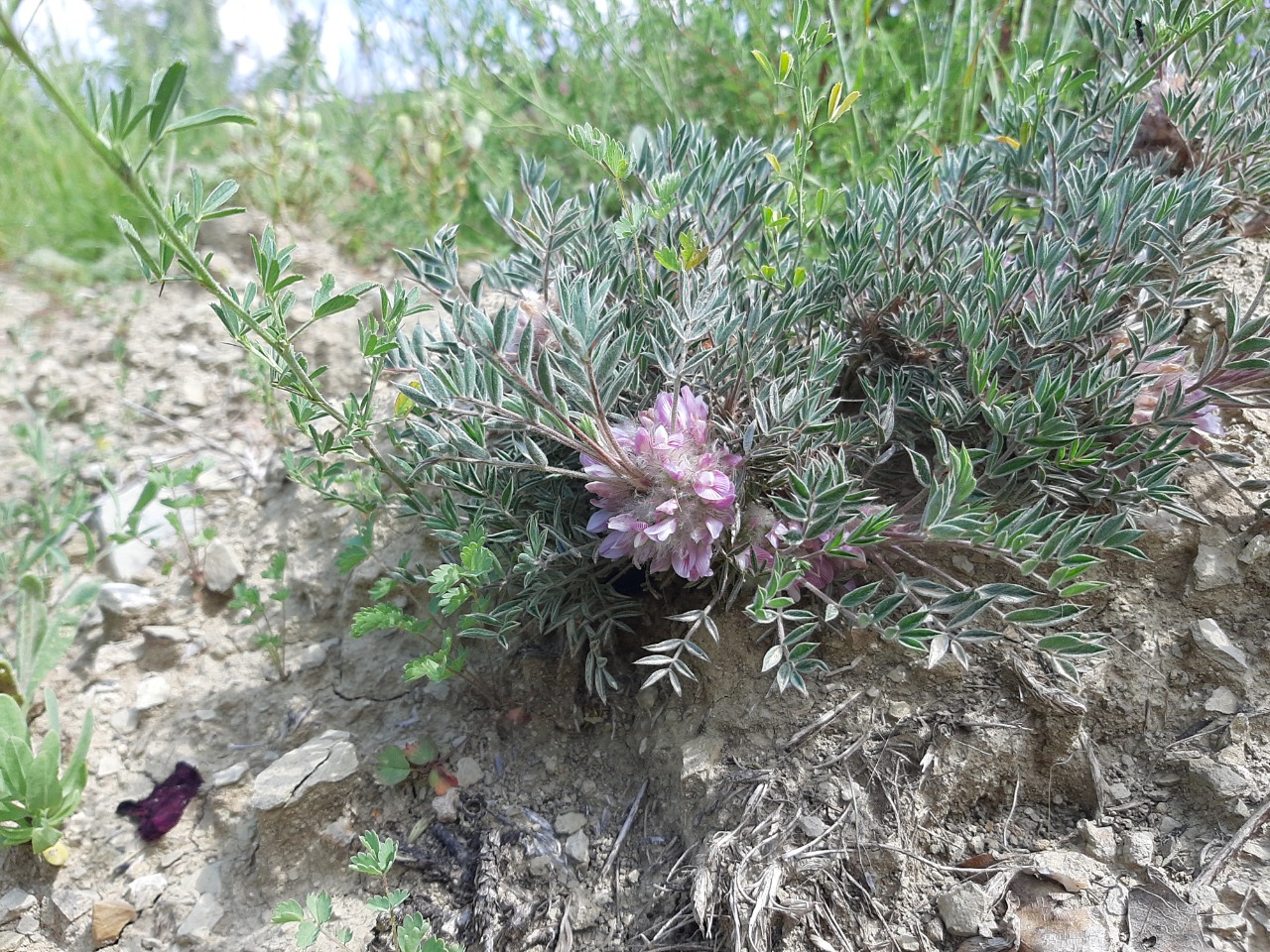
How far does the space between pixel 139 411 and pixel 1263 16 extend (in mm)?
3739

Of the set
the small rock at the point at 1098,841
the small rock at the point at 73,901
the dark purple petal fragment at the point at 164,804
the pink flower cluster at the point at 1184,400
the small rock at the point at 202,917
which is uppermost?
the pink flower cluster at the point at 1184,400

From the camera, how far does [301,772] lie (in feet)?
6.15

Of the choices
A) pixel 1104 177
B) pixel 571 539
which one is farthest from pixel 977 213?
pixel 571 539

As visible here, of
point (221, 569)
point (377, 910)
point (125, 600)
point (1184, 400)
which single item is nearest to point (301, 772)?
point (377, 910)

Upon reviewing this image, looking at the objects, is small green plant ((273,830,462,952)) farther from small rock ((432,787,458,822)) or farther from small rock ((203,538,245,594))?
small rock ((203,538,245,594))

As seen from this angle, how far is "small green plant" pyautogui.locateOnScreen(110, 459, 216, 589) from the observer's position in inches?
95.8

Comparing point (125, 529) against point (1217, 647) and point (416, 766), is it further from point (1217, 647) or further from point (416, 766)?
point (1217, 647)

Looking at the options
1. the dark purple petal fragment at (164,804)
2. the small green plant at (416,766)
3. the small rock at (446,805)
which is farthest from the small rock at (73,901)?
the small rock at (446,805)

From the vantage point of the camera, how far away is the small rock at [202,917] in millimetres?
1789

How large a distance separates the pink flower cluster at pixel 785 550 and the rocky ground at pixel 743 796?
170 millimetres

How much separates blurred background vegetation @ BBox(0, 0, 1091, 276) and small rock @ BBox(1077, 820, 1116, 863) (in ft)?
5.20

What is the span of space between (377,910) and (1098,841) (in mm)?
1334

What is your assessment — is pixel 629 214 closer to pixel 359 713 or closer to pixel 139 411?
pixel 359 713

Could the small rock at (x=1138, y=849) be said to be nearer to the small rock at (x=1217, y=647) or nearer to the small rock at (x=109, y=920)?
the small rock at (x=1217, y=647)
